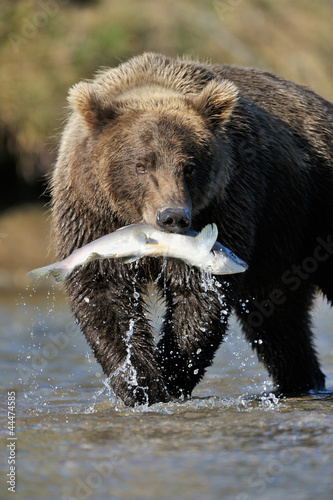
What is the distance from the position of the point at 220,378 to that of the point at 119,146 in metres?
3.00

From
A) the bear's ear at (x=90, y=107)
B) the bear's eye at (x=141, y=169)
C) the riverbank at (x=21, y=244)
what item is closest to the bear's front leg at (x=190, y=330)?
the bear's eye at (x=141, y=169)

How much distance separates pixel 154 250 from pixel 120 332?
2.79 feet

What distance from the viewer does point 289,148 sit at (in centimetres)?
685

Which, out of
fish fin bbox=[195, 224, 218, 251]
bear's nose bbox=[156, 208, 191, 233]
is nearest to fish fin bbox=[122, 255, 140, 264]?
bear's nose bbox=[156, 208, 191, 233]

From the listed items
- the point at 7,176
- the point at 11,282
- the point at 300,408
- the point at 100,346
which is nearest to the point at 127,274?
the point at 100,346

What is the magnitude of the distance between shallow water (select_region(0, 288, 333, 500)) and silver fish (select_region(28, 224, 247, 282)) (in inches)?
36.8

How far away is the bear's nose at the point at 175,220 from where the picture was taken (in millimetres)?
5262

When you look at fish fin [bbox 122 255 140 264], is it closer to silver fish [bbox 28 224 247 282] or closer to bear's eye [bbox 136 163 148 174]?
silver fish [bbox 28 224 247 282]

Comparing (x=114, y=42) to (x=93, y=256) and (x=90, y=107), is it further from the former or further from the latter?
(x=93, y=256)

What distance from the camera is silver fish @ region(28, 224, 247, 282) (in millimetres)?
5320

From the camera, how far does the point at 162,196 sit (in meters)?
5.55

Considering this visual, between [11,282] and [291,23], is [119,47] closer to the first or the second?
[291,23]

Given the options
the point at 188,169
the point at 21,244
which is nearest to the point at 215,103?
the point at 188,169

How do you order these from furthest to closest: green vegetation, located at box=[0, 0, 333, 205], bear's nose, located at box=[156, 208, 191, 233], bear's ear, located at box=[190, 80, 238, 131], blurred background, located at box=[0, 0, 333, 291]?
1. green vegetation, located at box=[0, 0, 333, 205]
2. blurred background, located at box=[0, 0, 333, 291]
3. bear's ear, located at box=[190, 80, 238, 131]
4. bear's nose, located at box=[156, 208, 191, 233]
